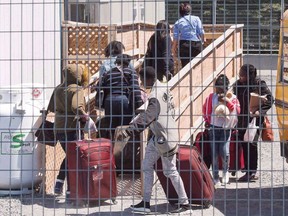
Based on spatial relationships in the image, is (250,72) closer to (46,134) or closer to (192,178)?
(192,178)

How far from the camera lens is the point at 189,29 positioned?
32.6 feet

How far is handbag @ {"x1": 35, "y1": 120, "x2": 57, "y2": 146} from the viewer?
856 centimetres

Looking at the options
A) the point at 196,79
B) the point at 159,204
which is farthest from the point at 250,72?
the point at 159,204

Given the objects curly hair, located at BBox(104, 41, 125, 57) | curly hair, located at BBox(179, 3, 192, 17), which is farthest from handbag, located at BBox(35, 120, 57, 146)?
curly hair, located at BBox(179, 3, 192, 17)

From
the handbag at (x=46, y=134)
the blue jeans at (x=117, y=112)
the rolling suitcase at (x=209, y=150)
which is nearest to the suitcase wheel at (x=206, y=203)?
the rolling suitcase at (x=209, y=150)

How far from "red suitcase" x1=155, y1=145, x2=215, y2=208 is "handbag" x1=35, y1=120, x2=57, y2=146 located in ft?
3.73

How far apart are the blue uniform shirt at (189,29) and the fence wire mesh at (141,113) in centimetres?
3

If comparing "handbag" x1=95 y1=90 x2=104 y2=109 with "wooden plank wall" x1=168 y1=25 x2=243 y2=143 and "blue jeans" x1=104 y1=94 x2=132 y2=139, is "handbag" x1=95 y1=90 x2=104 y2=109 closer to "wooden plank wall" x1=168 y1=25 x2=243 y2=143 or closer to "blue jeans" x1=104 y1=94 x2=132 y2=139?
"blue jeans" x1=104 y1=94 x2=132 y2=139

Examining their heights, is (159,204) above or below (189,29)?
below

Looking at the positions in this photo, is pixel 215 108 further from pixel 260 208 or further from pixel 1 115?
pixel 1 115

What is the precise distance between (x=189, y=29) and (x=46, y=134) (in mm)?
2225

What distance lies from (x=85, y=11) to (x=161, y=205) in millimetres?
2485

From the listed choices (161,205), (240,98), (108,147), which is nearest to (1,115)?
(108,147)

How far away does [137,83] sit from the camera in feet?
29.9
